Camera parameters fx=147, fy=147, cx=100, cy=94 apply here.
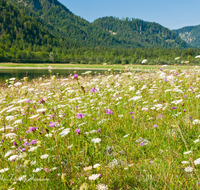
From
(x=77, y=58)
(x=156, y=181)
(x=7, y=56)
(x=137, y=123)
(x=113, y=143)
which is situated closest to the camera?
(x=156, y=181)

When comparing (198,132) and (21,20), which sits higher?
(21,20)

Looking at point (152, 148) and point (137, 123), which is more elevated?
point (137, 123)

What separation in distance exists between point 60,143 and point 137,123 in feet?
4.53

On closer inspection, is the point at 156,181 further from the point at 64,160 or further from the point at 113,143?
the point at 64,160

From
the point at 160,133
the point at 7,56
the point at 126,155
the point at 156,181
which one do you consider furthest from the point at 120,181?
the point at 7,56

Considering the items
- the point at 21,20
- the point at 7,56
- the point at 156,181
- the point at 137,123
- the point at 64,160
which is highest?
the point at 21,20

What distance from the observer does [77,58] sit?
A: 128 meters

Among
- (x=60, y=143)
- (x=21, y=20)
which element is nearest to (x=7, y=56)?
(x=21, y=20)

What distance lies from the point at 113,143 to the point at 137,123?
637mm

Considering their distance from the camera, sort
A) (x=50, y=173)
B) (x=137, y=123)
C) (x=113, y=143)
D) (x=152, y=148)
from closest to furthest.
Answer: (x=50, y=173) < (x=152, y=148) < (x=113, y=143) < (x=137, y=123)

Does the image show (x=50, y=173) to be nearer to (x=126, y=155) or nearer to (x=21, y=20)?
(x=126, y=155)

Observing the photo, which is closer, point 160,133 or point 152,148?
point 152,148

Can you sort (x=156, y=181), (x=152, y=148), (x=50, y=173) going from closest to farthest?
(x=156, y=181)
(x=50, y=173)
(x=152, y=148)

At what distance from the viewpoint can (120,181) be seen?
1553 millimetres
